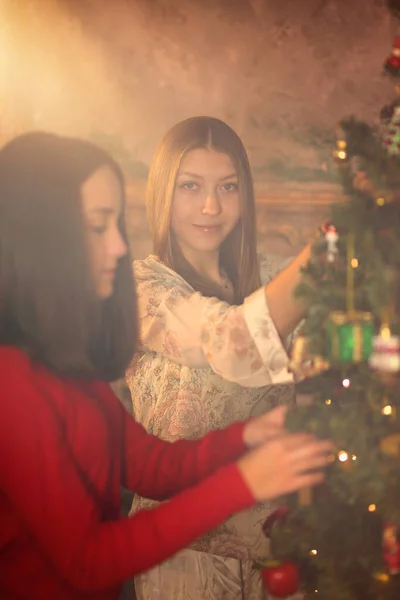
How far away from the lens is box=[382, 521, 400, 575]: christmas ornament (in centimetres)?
146

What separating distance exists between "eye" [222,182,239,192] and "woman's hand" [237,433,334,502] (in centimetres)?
75

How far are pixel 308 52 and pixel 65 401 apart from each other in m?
1.30

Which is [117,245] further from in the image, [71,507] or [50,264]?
[71,507]

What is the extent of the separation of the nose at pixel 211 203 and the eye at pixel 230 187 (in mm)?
33

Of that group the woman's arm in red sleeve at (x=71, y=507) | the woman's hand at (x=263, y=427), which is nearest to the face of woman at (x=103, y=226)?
the woman's arm in red sleeve at (x=71, y=507)

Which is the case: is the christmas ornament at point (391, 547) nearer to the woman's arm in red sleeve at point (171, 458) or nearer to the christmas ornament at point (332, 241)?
the woman's arm in red sleeve at point (171, 458)

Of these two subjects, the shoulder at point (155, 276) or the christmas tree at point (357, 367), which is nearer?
the christmas tree at point (357, 367)

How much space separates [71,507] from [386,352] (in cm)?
91

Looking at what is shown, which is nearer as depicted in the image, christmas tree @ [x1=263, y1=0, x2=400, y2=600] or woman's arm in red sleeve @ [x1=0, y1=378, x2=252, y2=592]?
christmas tree @ [x1=263, y1=0, x2=400, y2=600]

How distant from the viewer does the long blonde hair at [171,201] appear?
1.79 metres

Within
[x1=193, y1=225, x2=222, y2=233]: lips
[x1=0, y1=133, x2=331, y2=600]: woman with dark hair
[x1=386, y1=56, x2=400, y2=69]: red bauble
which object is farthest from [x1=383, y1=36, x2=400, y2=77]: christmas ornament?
[x1=0, y1=133, x2=331, y2=600]: woman with dark hair

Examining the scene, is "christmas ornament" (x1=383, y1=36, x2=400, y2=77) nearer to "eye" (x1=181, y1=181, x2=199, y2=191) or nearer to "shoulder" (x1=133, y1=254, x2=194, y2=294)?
"eye" (x1=181, y1=181, x2=199, y2=191)

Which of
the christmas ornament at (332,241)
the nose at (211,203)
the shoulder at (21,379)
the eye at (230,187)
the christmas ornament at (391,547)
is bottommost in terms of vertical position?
the christmas ornament at (391,547)

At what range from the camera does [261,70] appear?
181 cm
